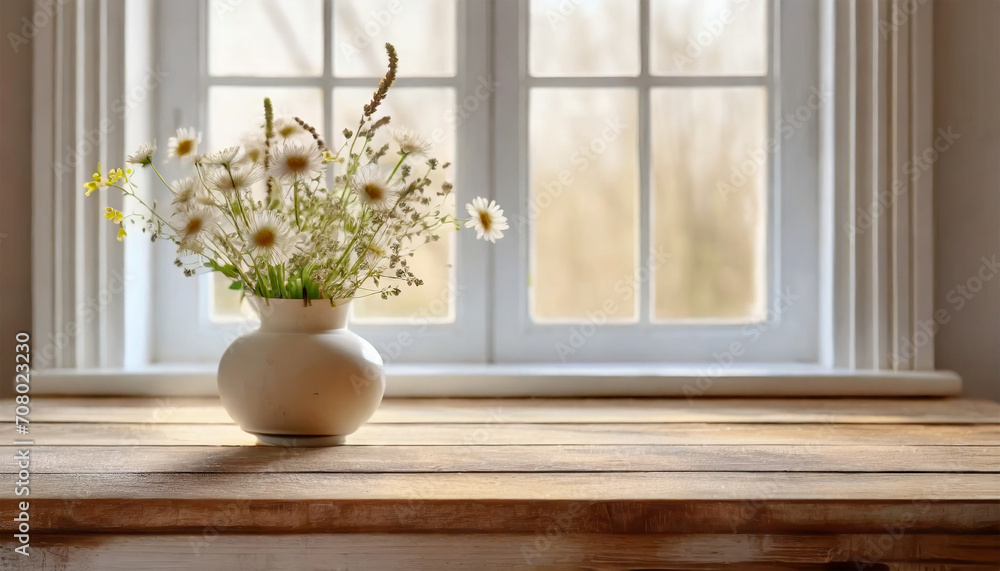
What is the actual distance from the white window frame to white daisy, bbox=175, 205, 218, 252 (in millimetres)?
448

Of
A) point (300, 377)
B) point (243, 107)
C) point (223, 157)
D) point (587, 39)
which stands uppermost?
point (587, 39)

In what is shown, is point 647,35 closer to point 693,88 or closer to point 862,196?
point 693,88

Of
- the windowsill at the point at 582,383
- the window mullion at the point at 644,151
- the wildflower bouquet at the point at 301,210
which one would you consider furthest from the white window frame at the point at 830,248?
the wildflower bouquet at the point at 301,210

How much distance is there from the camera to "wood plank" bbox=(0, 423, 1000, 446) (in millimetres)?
955

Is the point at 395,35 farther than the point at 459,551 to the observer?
Yes

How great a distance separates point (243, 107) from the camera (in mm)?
1399

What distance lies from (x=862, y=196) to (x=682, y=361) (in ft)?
1.45

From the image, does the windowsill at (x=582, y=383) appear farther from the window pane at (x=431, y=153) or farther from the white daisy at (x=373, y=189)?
the white daisy at (x=373, y=189)

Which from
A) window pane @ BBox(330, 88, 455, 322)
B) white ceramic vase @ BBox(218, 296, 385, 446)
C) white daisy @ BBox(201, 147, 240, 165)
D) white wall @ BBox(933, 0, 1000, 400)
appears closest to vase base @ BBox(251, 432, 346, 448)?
white ceramic vase @ BBox(218, 296, 385, 446)

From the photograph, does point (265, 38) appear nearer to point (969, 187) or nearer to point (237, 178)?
point (237, 178)

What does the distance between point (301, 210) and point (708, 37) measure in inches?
35.3

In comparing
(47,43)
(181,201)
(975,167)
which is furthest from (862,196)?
(47,43)

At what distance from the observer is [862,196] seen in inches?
50.9

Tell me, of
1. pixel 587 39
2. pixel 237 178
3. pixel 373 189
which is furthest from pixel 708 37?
pixel 237 178
